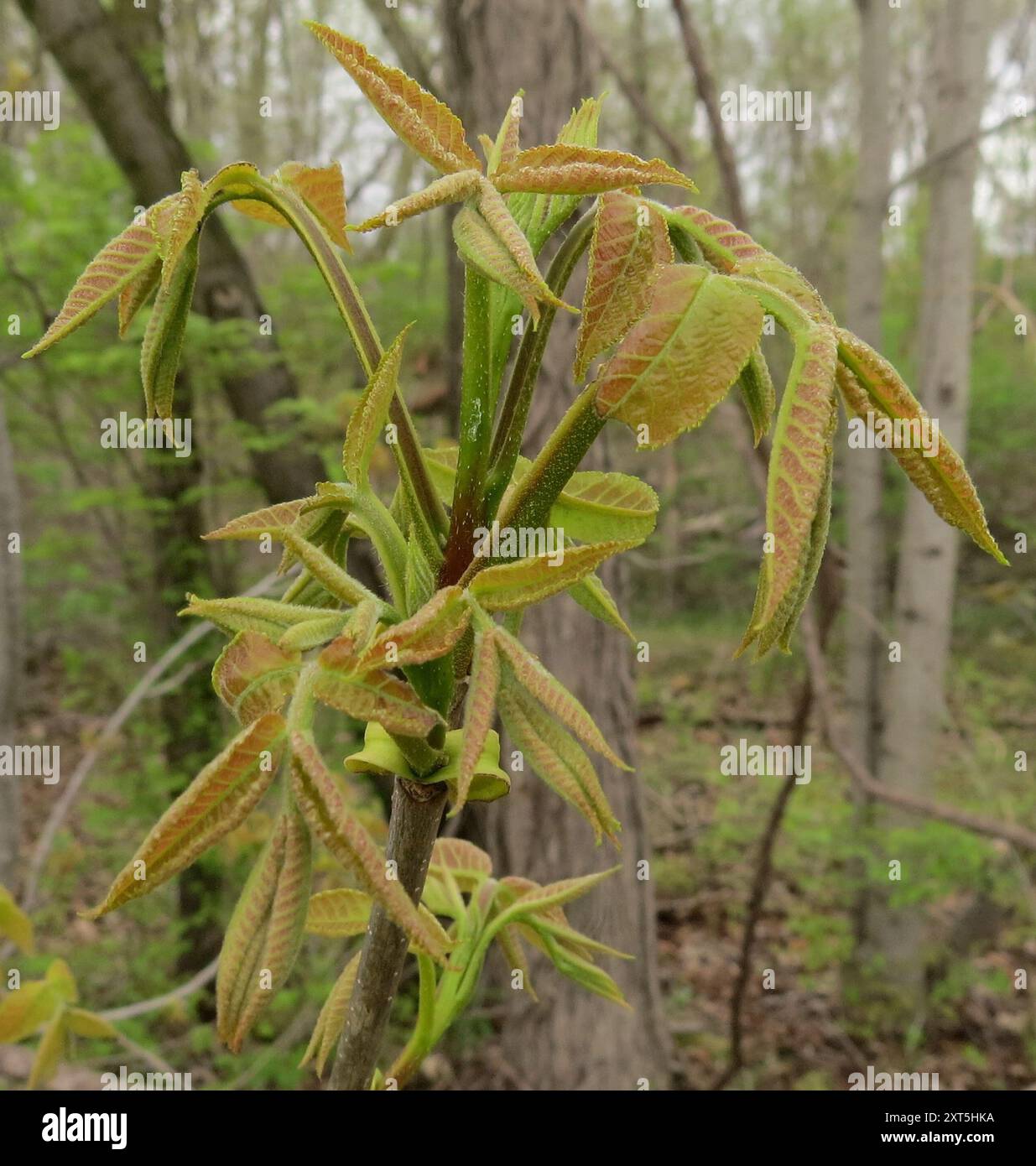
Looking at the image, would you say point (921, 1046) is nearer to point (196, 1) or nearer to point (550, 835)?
point (550, 835)

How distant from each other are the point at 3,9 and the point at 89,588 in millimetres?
4975

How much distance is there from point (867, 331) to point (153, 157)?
2.41 meters

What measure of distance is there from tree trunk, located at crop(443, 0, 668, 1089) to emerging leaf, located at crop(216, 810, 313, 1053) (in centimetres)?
151

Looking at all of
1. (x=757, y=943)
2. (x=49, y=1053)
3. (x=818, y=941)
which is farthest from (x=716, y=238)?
(x=757, y=943)

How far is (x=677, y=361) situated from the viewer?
40 cm

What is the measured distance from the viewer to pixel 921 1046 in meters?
3.33

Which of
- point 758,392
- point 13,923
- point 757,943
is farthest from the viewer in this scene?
point 757,943

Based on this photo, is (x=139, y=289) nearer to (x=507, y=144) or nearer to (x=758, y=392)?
(x=507, y=144)

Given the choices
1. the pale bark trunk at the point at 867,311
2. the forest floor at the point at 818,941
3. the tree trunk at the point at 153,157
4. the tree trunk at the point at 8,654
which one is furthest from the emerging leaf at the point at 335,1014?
the pale bark trunk at the point at 867,311

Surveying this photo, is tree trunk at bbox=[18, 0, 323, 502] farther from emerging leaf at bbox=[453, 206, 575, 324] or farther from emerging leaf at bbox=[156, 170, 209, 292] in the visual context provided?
emerging leaf at bbox=[453, 206, 575, 324]

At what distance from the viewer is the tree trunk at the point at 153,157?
254 centimetres

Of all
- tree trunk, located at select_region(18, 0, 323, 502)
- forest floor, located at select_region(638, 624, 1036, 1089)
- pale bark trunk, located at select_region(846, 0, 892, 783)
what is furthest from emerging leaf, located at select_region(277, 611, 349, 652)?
pale bark trunk, located at select_region(846, 0, 892, 783)
